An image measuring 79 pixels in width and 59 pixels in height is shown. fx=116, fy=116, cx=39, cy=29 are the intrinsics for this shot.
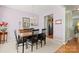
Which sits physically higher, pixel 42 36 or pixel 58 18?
pixel 58 18

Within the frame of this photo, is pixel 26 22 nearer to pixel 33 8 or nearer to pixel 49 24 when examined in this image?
pixel 33 8

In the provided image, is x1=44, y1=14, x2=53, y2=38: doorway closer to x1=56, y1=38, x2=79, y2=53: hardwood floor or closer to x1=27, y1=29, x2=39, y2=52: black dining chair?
x1=27, y1=29, x2=39, y2=52: black dining chair

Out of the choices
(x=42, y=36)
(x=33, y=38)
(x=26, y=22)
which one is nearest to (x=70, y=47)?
(x=42, y=36)

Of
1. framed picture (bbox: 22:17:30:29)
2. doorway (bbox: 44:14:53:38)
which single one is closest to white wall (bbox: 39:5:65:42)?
doorway (bbox: 44:14:53:38)

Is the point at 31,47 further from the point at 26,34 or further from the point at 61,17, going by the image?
the point at 61,17

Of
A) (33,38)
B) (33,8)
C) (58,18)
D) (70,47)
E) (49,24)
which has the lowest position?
(70,47)

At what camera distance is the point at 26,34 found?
2125mm

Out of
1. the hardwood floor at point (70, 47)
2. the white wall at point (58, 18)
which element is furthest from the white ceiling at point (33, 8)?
the hardwood floor at point (70, 47)

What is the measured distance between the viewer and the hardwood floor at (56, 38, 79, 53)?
207 centimetres

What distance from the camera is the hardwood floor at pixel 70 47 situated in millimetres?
2074

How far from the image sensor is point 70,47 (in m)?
2.11

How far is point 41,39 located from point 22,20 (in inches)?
19.8

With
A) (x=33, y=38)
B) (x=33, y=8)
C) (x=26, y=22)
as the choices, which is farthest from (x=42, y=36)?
(x=33, y=8)
